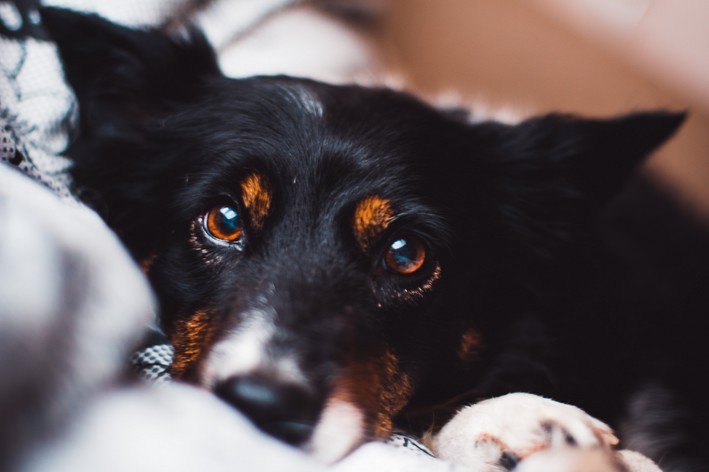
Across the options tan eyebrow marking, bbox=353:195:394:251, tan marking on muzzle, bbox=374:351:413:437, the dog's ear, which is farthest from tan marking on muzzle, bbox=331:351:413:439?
the dog's ear

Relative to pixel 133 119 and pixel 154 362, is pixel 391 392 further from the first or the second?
pixel 133 119

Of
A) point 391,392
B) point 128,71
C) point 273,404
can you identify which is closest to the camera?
point 273,404

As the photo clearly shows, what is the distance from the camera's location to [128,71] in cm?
146

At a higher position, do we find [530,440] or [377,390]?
[530,440]

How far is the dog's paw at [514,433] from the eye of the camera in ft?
3.05

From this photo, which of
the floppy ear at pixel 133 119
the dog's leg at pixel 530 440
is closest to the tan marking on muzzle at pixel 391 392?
the dog's leg at pixel 530 440

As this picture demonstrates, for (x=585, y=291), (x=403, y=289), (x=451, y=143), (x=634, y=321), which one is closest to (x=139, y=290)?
(x=403, y=289)

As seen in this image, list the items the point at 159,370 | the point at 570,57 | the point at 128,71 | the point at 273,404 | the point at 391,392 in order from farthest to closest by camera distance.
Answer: the point at 570,57 → the point at 128,71 → the point at 391,392 → the point at 159,370 → the point at 273,404

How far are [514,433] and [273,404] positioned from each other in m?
0.41

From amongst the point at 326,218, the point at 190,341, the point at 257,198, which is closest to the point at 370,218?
the point at 326,218

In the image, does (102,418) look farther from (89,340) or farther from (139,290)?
(139,290)

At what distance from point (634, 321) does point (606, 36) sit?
1.63m

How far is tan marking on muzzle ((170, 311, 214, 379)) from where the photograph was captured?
1.07m

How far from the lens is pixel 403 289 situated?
48.3 inches
